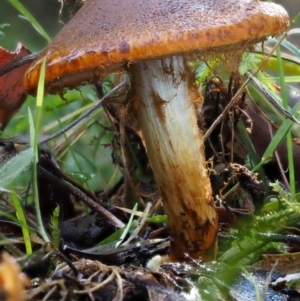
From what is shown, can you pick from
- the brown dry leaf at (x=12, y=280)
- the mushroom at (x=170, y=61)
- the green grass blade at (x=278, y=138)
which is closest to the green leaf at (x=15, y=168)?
the mushroom at (x=170, y=61)

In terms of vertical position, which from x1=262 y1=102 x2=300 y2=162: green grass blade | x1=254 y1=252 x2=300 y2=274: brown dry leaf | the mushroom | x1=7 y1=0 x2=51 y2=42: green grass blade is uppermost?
x1=7 y1=0 x2=51 y2=42: green grass blade

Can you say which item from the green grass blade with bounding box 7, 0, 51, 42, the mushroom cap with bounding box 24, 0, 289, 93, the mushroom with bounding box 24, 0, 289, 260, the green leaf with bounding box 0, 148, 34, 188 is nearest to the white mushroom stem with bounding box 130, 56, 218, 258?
the mushroom with bounding box 24, 0, 289, 260

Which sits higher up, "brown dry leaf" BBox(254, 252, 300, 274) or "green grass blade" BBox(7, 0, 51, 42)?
"green grass blade" BBox(7, 0, 51, 42)

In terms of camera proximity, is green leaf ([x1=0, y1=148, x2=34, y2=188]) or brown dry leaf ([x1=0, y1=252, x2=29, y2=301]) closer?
brown dry leaf ([x1=0, y1=252, x2=29, y2=301])

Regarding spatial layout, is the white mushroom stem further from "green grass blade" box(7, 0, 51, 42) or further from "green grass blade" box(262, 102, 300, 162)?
"green grass blade" box(7, 0, 51, 42)

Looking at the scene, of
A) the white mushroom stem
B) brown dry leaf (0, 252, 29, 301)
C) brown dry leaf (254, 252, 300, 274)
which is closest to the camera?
brown dry leaf (0, 252, 29, 301)

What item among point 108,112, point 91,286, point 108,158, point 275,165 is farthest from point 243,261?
point 108,158

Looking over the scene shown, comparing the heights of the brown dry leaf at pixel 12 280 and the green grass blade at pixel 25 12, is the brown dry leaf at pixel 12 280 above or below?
below

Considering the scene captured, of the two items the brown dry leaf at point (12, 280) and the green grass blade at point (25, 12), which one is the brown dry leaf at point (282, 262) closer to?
the brown dry leaf at point (12, 280)

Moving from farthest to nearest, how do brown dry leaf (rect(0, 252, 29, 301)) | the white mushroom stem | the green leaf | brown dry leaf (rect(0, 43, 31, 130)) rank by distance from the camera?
brown dry leaf (rect(0, 43, 31, 130)) → the white mushroom stem → the green leaf → brown dry leaf (rect(0, 252, 29, 301))
